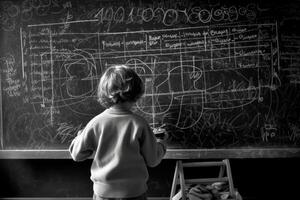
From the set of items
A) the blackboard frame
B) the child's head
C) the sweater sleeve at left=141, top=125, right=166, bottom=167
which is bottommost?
the blackboard frame

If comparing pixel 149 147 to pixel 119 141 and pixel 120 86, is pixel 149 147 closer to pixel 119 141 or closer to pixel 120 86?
pixel 119 141

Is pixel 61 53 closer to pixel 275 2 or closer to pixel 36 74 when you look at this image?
pixel 36 74

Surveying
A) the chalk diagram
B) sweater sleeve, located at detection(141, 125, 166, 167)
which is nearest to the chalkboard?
the chalk diagram

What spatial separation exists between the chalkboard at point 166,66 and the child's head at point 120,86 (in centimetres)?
92

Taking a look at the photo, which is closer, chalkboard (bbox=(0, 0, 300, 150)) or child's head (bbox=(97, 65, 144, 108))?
child's head (bbox=(97, 65, 144, 108))

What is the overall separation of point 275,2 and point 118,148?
180cm

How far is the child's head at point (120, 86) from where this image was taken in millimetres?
2236

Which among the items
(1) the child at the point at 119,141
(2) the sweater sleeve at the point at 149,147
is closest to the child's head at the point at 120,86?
(1) the child at the point at 119,141

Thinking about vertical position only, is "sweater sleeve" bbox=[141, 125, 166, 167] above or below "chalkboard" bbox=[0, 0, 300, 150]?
below

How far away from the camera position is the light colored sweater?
2.22 metres

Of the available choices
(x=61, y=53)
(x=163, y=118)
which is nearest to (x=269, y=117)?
(x=163, y=118)

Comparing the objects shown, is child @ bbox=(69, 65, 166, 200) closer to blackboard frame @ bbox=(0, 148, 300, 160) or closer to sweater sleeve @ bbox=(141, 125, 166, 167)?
sweater sleeve @ bbox=(141, 125, 166, 167)

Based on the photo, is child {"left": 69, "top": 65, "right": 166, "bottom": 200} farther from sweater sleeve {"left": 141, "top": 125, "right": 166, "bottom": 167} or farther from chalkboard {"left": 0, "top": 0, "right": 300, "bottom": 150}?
chalkboard {"left": 0, "top": 0, "right": 300, "bottom": 150}

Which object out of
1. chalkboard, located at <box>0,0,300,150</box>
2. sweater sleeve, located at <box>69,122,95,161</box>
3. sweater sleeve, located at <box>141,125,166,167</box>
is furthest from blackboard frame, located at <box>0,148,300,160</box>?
sweater sleeve, located at <box>69,122,95,161</box>
